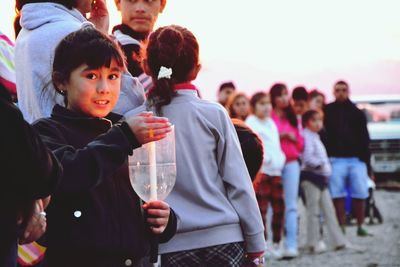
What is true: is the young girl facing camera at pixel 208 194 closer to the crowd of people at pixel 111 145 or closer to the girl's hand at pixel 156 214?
the crowd of people at pixel 111 145

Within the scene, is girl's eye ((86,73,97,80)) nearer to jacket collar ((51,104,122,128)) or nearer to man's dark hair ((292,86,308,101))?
jacket collar ((51,104,122,128))

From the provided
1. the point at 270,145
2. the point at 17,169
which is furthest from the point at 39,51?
the point at 270,145

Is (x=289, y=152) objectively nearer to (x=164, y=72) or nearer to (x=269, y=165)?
(x=269, y=165)

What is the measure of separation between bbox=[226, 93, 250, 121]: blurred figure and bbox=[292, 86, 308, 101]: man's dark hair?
161 centimetres

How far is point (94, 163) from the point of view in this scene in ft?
8.78

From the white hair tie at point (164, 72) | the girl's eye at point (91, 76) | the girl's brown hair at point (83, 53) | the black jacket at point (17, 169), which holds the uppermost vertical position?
the girl's brown hair at point (83, 53)

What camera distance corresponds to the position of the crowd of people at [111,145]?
7.69ft

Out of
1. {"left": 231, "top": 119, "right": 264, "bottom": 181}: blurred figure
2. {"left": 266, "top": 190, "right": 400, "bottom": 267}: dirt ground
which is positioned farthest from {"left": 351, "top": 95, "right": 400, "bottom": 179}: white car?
{"left": 231, "top": 119, "right": 264, "bottom": 181}: blurred figure

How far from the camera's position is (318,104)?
1236 cm

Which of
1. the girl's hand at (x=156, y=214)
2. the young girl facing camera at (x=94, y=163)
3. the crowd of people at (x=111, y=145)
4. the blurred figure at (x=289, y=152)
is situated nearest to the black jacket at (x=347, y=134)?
the blurred figure at (x=289, y=152)

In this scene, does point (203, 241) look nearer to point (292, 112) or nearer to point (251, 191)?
point (251, 191)

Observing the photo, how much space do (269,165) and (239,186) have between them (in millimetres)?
5479

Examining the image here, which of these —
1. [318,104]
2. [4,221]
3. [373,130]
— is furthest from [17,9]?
[373,130]

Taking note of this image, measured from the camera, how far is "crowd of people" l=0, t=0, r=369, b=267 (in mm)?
2344
